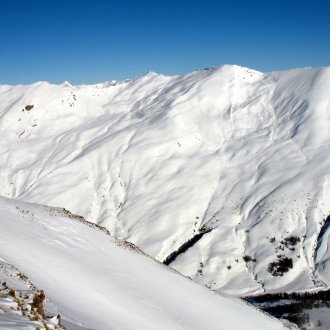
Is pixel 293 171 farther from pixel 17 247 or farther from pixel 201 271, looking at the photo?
pixel 17 247

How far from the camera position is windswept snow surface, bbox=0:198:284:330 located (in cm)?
2600

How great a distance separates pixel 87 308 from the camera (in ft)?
81.5

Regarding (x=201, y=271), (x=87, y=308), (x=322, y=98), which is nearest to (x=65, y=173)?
(x=201, y=271)

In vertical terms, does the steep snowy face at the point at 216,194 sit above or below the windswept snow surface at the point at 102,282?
below

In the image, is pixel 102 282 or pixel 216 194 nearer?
pixel 102 282

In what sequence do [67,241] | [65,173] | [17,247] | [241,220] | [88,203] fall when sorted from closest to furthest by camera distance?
[17,247]
[67,241]
[241,220]
[88,203]
[65,173]

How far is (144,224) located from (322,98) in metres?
105

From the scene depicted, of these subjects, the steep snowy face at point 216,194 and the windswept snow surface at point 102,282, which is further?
the steep snowy face at point 216,194

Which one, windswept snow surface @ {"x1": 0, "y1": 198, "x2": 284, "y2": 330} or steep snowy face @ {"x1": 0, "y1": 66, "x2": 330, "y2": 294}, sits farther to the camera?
steep snowy face @ {"x1": 0, "y1": 66, "x2": 330, "y2": 294}

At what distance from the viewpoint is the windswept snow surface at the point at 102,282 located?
2600cm

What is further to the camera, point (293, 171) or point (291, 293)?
point (293, 171)

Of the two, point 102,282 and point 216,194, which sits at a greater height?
point 102,282

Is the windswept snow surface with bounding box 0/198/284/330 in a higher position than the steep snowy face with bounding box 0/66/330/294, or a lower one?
higher

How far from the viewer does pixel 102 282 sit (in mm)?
31656
